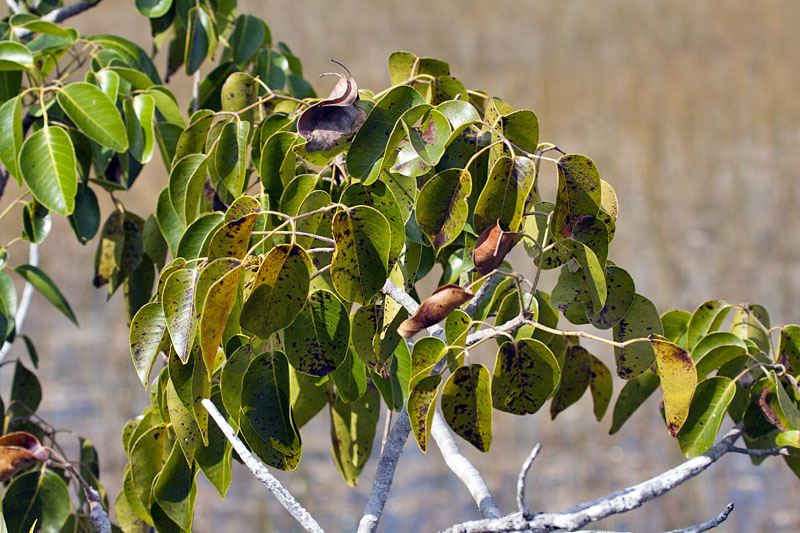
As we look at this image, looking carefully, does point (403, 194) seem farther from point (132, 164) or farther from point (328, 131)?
point (132, 164)

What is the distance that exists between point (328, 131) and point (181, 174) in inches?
9.5

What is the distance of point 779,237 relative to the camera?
511 cm

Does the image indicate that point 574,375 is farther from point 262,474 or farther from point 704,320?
point 262,474

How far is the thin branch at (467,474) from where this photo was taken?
0.75 meters

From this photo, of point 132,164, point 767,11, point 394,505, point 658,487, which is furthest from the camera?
point 767,11

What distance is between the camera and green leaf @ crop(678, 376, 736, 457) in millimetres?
772

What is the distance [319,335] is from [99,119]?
18.3 inches

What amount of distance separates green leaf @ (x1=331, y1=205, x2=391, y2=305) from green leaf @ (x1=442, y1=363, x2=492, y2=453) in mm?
111

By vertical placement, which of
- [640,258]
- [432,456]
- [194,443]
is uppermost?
[640,258]

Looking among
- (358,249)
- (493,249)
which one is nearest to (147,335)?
(358,249)

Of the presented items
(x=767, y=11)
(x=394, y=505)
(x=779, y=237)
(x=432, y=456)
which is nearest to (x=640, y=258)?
(x=779, y=237)

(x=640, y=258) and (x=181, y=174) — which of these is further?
(x=640, y=258)

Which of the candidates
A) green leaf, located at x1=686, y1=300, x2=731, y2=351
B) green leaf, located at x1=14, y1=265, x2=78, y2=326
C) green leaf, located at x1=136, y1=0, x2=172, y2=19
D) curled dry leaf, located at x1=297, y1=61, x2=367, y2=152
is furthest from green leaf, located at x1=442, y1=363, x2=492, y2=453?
green leaf, located at x1=136, y1=0, x2=172, y2=19

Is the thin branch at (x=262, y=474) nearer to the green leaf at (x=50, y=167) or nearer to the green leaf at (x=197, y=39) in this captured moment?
the green leaf at (x=50, y=167)
